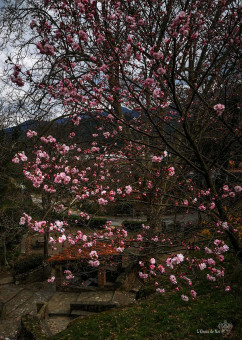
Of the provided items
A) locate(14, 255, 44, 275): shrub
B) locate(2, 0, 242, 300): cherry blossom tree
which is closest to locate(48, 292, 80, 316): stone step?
locate(14, 255, 44, 275): shrub

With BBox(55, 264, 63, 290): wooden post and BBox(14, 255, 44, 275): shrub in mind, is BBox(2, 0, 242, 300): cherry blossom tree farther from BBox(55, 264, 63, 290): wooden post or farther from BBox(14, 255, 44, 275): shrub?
BBox(14, 255, 44, 275): shrub

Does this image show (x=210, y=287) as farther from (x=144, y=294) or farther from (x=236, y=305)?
(x=144, y=294)

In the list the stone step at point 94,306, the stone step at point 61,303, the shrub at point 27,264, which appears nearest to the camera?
the stone step at point 94,306

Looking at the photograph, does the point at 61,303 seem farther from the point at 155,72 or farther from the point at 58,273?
the point at 155,72

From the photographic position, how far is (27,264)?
1326 centimetres

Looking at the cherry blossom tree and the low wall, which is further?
the low wall

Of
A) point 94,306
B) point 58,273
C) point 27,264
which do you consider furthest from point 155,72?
point 27,264

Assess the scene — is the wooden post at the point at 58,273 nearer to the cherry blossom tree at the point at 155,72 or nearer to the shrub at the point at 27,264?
the shrub at the point at 27,264

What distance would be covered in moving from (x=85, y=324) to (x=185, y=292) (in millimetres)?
2813

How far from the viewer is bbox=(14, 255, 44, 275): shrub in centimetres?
1298

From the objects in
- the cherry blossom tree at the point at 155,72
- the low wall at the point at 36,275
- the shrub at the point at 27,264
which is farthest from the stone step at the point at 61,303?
the cherry blossom tree at the point at 155,72

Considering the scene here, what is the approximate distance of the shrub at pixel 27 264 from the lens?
511 inches

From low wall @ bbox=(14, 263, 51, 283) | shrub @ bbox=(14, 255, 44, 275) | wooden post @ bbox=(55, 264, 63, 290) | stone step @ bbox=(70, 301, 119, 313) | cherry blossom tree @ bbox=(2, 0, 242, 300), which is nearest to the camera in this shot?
cherry blossom tree @ bbox=(2, 0, 242, 300)

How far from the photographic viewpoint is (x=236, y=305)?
5.84 metres
